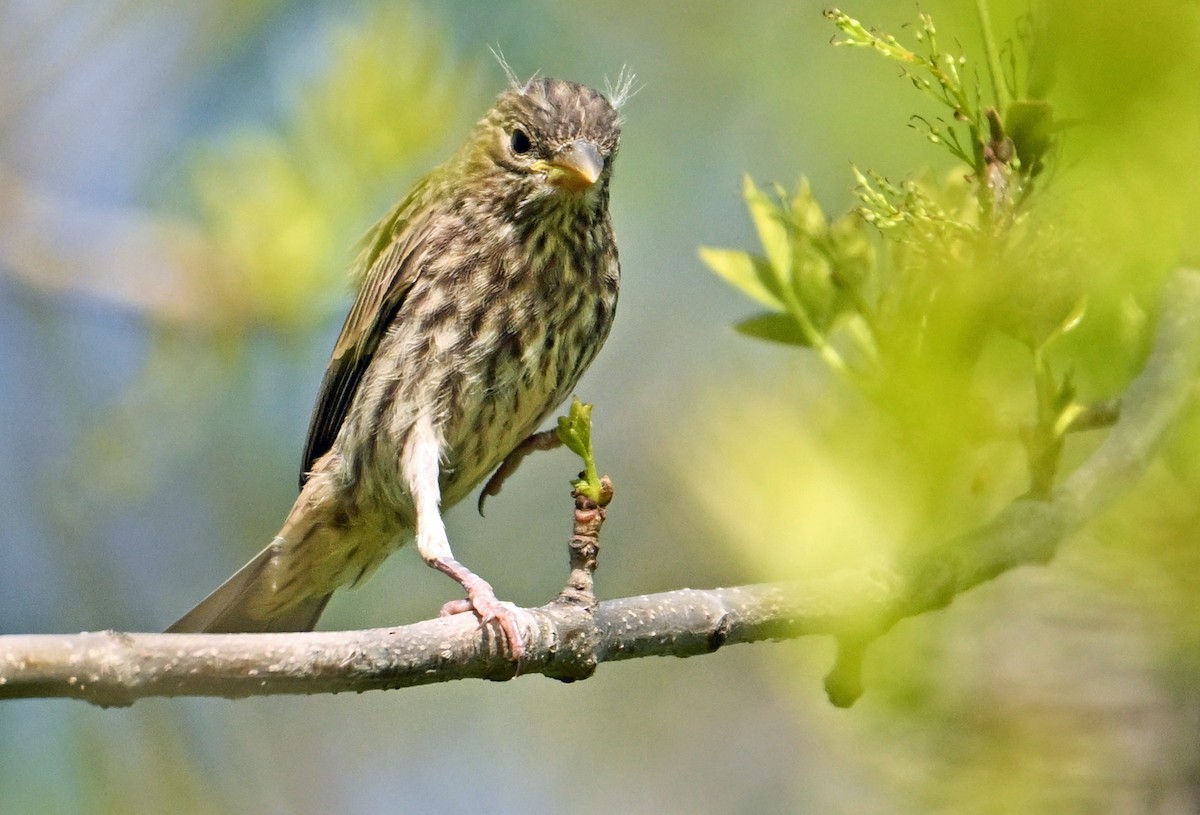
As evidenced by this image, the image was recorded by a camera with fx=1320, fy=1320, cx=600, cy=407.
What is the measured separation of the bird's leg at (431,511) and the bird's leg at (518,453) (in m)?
0.21

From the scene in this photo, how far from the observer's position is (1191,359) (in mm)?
1433

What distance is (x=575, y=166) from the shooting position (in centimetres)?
342

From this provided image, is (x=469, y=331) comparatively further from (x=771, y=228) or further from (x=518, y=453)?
(x=771, y=228)

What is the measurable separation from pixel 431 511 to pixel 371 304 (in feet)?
2.65

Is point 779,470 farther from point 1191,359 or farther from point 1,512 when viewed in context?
point 1,512

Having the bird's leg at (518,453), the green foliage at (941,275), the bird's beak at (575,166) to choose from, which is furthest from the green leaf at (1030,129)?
the bird's leg at (518,453)

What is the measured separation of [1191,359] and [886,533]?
486 mm

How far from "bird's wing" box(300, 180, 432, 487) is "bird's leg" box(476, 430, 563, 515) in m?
0.49

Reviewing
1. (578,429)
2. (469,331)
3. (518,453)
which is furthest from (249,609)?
(578,429)

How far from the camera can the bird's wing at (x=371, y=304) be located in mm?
3840

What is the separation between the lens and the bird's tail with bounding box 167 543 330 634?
376 centimetres

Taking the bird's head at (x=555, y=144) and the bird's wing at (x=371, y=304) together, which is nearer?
the bird's head at (x=555, y=144)

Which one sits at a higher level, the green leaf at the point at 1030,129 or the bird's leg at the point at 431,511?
the green leaf at the point at 1030,129

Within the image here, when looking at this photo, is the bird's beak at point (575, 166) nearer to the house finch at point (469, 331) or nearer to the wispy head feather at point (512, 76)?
the house finch at point (469, 331)
